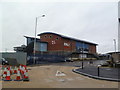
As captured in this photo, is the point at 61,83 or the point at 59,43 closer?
the point at 61,83

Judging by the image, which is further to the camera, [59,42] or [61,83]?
[59,42]

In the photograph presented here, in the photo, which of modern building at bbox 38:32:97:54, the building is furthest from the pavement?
modern building at bbox 38:32:97:54

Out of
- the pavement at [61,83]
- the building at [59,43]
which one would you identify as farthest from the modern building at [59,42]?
the pavement at [61,83]

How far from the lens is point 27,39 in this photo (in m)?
56.8

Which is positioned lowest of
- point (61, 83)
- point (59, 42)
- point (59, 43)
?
point (61, 83)

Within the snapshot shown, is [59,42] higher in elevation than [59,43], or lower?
higher

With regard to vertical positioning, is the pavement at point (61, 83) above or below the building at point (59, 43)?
below

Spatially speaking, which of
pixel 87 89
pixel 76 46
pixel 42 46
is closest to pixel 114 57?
pixel 87 89

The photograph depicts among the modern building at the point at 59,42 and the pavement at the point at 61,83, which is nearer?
the pavement at the point at 61,83

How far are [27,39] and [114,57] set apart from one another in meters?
37.9

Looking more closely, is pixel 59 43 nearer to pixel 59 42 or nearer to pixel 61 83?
pixel 59 42

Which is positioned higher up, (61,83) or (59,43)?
(59,43)

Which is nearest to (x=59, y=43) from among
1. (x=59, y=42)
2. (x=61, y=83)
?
(x=59, y=42)

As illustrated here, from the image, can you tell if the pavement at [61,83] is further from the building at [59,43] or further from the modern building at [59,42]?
the modern building at [59,42]
